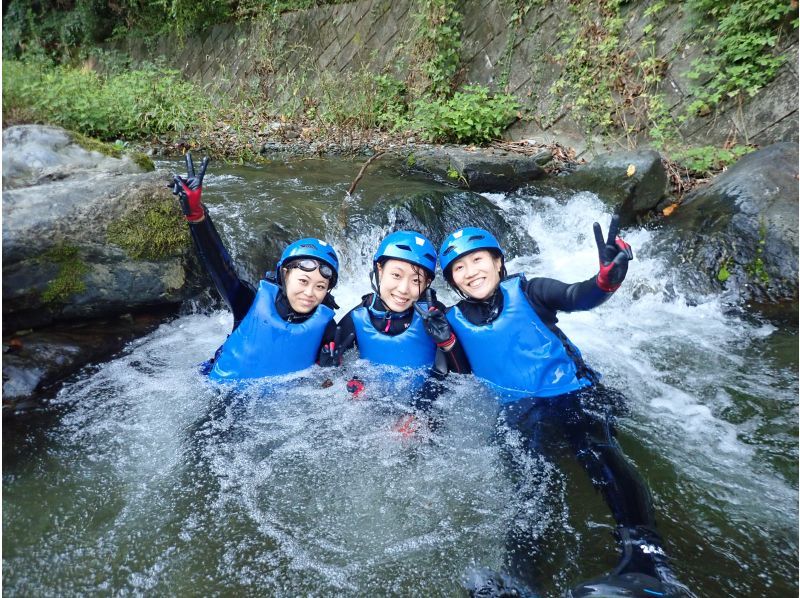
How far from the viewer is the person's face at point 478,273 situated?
3.21 m

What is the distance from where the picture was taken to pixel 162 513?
2471 millimetres

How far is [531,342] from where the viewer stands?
10.3 feet

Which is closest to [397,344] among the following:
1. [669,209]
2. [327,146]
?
[669,209]

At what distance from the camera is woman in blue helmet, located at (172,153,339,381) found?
3348 millimetres

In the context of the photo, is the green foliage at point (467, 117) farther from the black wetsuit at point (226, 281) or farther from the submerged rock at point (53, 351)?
the submerged rock at point (53, 351)

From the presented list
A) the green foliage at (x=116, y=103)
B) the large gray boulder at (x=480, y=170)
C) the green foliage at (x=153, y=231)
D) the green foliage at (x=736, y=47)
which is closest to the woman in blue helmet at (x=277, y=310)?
the green foliage at (x=153, y=231)

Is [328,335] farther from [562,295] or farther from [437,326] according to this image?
[562,295]

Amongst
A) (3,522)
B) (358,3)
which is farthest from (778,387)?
(358,3)

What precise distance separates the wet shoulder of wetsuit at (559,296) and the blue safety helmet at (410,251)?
0.59m

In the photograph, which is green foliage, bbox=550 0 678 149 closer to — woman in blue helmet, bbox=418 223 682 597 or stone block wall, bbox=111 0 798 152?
stone block wall, bbox=111 0 798 152

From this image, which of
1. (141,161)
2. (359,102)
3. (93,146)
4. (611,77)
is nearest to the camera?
(93,146)

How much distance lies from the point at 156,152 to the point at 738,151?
26.4ft

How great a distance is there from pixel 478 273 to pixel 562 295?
0.49 meters

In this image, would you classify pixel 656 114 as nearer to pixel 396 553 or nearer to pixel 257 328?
pixel 257 328
